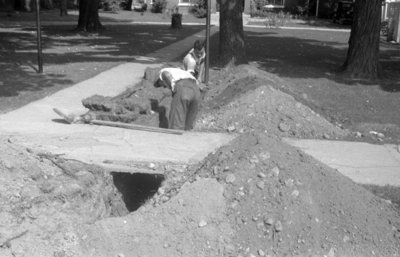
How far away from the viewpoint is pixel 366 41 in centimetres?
1503

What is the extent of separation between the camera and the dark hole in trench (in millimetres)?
6516

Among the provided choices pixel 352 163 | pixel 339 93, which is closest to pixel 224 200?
pixel 352 163

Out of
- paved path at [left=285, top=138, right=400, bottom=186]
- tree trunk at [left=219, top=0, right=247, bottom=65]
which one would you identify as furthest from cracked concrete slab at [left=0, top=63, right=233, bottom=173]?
tree trunk at [left=219, top=0, right=247, bottom=65]

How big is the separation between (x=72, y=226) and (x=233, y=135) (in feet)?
13.3

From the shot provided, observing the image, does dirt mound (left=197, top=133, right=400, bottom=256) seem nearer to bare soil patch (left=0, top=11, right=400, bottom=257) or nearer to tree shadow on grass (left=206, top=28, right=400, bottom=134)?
bare soil patch (left=0, top=11, right=400, bottom=257)

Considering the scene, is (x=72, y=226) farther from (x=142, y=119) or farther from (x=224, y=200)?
(x=142, y=119)

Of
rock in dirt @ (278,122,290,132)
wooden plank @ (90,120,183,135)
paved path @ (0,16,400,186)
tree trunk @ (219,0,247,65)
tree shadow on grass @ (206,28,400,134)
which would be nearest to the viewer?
paved path @ (0,16,400,186)

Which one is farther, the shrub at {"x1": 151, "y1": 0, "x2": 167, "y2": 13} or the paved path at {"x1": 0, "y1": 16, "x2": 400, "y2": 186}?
the shrub at {"x1": 151, "y1": 0, "x2": 167, "y2": 13}

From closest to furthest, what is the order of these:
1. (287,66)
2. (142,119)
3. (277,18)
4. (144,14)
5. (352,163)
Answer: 1. (352,163)
2. (142,119)
3. (287,66)
4. (277,18)
5. (144,14)

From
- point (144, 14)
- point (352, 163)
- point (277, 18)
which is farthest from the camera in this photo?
point (144, 14)

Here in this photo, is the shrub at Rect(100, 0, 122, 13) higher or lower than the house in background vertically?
lower

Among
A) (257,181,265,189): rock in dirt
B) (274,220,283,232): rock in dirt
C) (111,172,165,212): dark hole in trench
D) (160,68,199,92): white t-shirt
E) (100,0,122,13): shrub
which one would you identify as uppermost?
(160,68,199,92): white t-shirt

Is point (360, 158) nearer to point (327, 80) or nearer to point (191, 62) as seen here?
point (191, 62)

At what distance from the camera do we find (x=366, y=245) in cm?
527
